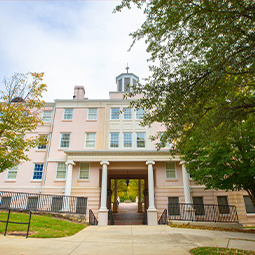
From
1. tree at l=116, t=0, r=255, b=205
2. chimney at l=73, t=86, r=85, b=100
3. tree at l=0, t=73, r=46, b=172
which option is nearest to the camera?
tree at l=116, t=0, r=255, b=205

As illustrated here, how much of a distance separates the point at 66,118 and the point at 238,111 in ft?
59.3

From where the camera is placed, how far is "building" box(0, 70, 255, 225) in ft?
59.6

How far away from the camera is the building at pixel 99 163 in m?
18.2

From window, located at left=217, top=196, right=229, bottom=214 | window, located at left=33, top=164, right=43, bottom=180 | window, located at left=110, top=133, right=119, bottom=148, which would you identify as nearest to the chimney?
window, located at left=110, top=133, right=119, bottom=148

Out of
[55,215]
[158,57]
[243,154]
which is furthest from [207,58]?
[55,215]

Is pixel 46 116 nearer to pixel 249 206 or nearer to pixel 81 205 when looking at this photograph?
pixel 81 205

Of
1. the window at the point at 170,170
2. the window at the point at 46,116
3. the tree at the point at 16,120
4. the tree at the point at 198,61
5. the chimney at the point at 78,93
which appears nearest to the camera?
the tree at the point at 198,61

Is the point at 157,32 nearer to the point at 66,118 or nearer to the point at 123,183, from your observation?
the point at 66,118

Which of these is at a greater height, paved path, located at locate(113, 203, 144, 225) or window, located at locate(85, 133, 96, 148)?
window, located at locate(85, 133, 96, 148)

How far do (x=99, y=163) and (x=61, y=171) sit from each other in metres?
3.80

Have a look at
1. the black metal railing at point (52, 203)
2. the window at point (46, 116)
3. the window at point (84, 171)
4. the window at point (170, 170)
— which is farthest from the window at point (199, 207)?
the window at point (46, 116)

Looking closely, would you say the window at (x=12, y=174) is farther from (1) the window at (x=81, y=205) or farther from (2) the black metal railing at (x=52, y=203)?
(1) the window at (x=81, y=205)

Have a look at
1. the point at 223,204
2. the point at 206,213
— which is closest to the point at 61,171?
the point at 206,213

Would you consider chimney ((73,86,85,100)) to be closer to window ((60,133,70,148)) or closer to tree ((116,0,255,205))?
window ((60,133,70,148))
